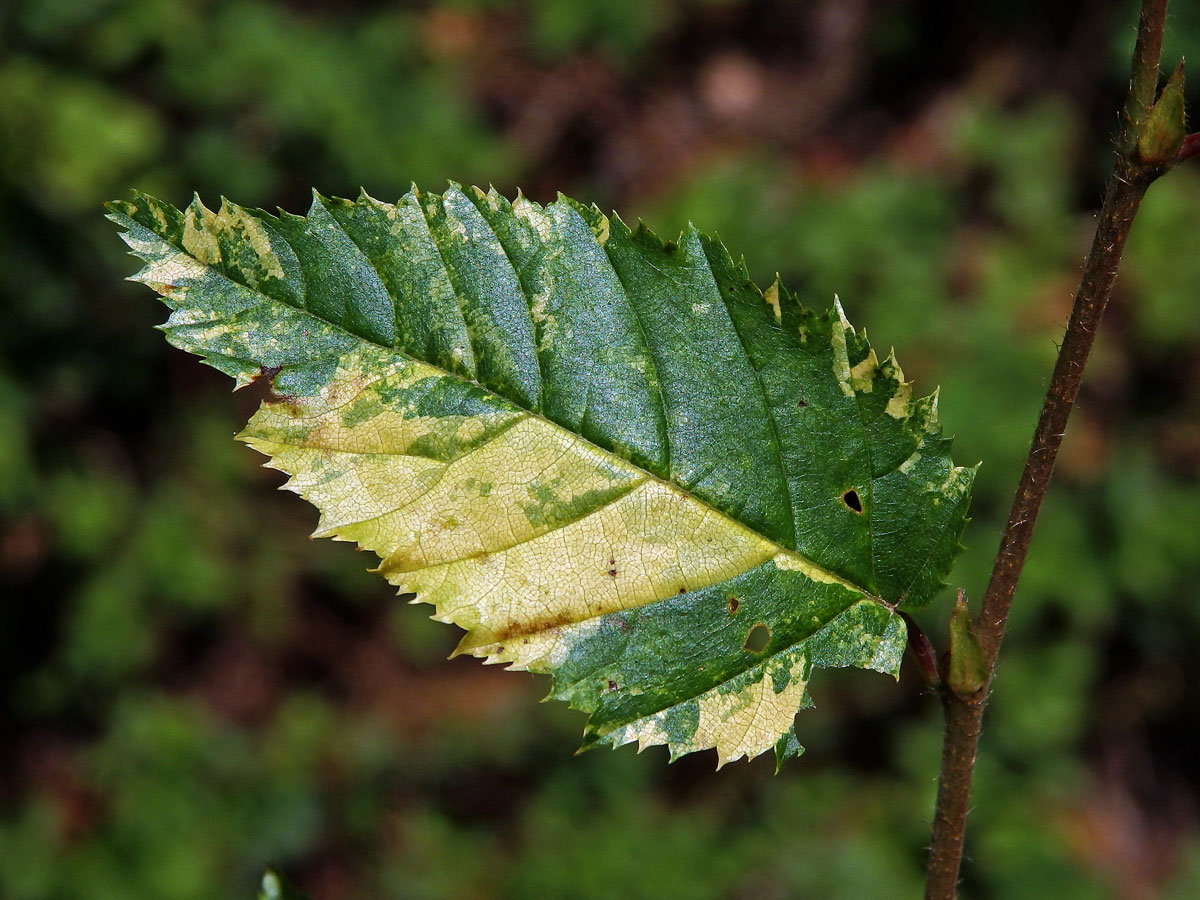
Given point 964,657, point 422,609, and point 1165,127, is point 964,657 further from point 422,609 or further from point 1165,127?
point 422,609

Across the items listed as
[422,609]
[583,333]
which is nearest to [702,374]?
[583,333]

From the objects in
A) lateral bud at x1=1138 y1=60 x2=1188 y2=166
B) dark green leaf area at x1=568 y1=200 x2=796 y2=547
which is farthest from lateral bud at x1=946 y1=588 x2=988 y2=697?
lateral bud at x1=1138 y1=60 x2=1188 y2=166

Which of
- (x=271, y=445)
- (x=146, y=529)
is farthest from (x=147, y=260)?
(x=146, y=529)

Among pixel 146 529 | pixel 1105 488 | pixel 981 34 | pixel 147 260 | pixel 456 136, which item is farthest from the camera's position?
pixel 981 34

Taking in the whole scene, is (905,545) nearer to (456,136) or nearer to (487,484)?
(487,484)

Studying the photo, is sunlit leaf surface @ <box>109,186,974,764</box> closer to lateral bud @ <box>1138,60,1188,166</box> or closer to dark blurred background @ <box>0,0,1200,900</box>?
lateral bud @ <box>1138,60,1188,166</box>

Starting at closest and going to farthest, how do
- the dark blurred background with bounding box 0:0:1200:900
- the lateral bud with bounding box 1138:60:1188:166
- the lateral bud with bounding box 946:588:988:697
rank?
the lateral bud with bounding box 1138:60:1188:166, the lateral bud with bounding box 946:588:988:697, the dark blurred background with bounding box 0:0:1200:900
